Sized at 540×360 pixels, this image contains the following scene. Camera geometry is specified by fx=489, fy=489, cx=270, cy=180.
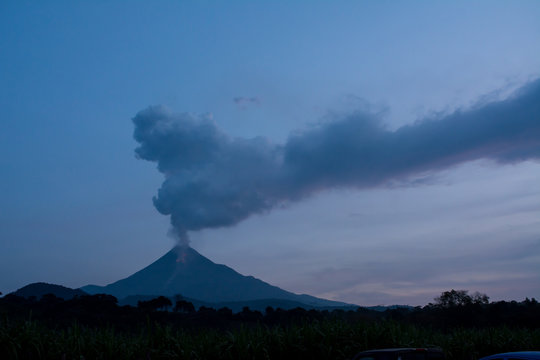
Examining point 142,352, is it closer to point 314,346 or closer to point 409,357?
point 314,346

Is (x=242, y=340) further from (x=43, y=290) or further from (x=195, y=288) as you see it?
(x=195, y=288)

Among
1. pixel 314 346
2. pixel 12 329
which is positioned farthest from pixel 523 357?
pixel 12 329

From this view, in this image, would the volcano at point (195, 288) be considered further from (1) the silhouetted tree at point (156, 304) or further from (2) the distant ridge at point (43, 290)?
(1) the silhouetted tree at point (156, 304)

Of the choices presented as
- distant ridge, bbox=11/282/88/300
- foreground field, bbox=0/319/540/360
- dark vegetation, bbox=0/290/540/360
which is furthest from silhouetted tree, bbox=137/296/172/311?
foreground field, bbox=0/319/540/360

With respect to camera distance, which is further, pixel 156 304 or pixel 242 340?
pixel 156 304

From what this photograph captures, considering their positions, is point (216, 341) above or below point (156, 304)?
below

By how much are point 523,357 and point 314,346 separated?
6360 millimetres

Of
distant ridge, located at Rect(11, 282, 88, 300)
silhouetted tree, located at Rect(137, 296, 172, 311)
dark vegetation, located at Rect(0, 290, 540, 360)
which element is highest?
distant ridge, located at Rect(11, 282, 88, 300)

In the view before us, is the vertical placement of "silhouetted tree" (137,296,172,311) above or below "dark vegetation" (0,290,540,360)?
above

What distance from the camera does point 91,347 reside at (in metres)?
10.6

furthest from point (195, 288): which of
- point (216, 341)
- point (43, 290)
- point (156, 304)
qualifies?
point (216, 341)

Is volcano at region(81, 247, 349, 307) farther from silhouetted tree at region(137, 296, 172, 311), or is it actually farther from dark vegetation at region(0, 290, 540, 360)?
dark vegetation at region(0, 290, 540, 360)

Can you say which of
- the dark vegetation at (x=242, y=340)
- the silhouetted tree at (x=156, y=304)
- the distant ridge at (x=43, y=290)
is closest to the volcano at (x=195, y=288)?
the distant ridge at (x=43, y=290)

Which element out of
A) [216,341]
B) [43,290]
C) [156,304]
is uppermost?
[43,290]
